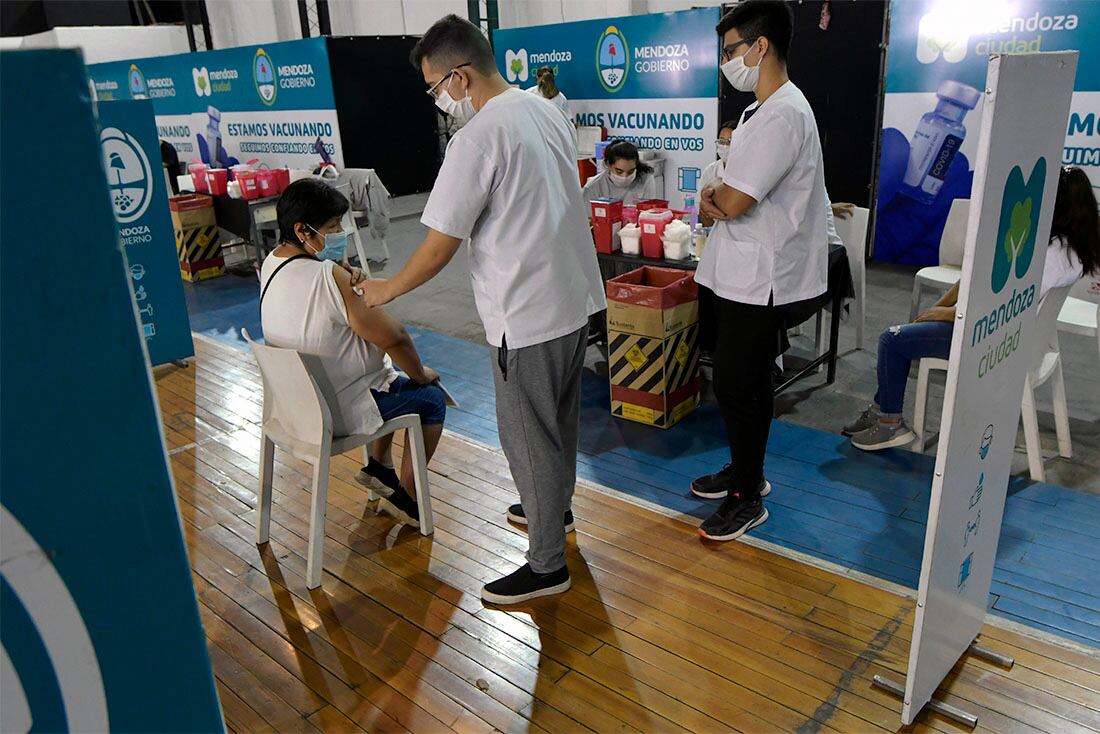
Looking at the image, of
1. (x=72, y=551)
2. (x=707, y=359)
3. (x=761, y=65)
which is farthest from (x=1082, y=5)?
(x=72, y=551)

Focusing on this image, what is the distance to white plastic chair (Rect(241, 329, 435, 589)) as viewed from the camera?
9.29 feet

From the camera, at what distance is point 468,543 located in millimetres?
3240

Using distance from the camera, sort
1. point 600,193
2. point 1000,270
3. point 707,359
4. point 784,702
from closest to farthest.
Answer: point 1000,270 < point 784,702 < point 707,359 < point 600,193

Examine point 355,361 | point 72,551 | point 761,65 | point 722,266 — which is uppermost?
point 761,65

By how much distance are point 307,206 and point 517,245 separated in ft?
2.76

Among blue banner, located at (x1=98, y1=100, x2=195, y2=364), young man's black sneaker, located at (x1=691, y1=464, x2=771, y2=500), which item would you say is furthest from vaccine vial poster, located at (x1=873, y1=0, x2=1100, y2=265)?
blue banner, located at (x1=98, y1=100, x2=195, y2=364)

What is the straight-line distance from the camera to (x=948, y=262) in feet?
16.1

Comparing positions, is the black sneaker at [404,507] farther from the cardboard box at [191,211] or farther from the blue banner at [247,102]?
the blue banner at [247,102]

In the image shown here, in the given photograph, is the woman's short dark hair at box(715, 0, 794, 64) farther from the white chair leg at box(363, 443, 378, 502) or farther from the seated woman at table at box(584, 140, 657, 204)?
the seated woman at table at box(584, 140, 657, 204)

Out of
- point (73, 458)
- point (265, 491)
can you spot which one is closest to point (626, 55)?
point (265, 491)

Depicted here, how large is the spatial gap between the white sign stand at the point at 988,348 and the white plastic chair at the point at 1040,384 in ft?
3.91

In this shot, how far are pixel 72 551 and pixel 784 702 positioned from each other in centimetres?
196

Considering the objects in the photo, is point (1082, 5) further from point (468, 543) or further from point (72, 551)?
point (72, 551)

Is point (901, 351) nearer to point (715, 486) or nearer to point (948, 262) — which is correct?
point (715, 486)
